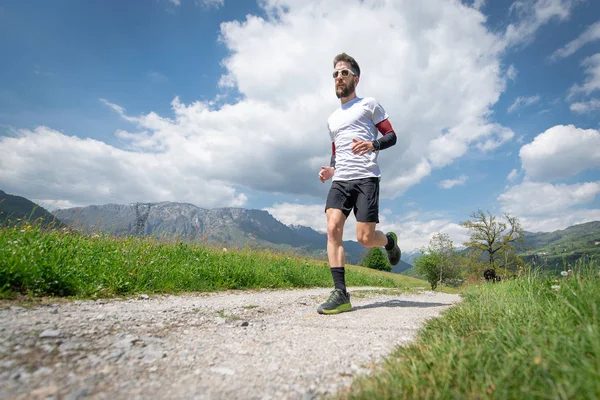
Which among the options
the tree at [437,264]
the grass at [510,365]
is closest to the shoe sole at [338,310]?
the grass at [510,365]

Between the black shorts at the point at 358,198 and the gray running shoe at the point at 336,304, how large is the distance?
118 centimetres

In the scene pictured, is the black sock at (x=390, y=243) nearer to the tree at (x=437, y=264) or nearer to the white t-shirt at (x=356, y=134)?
the white t-shirt at (x=356, y=134)

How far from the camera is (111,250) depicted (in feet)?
19.7

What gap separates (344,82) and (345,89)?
0.37 ft

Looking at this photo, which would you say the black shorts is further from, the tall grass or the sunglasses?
the tall grass

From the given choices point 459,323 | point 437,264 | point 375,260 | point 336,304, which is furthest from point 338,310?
point 375,260

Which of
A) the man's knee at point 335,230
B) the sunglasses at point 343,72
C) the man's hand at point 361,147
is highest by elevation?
the sunglasses at point 343,72

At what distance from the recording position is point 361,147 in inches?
187

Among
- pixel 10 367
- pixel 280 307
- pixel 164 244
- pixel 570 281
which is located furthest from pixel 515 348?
pixel 164 244

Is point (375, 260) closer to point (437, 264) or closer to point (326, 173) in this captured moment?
point (437, 264)

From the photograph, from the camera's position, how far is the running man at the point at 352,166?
4738 millimetres

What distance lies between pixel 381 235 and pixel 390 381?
4017 mm

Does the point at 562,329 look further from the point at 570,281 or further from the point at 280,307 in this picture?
the point at 280,307

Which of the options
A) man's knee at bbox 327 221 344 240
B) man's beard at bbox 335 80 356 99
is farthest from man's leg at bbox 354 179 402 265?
man's beard at bbox 335 80 356 99
